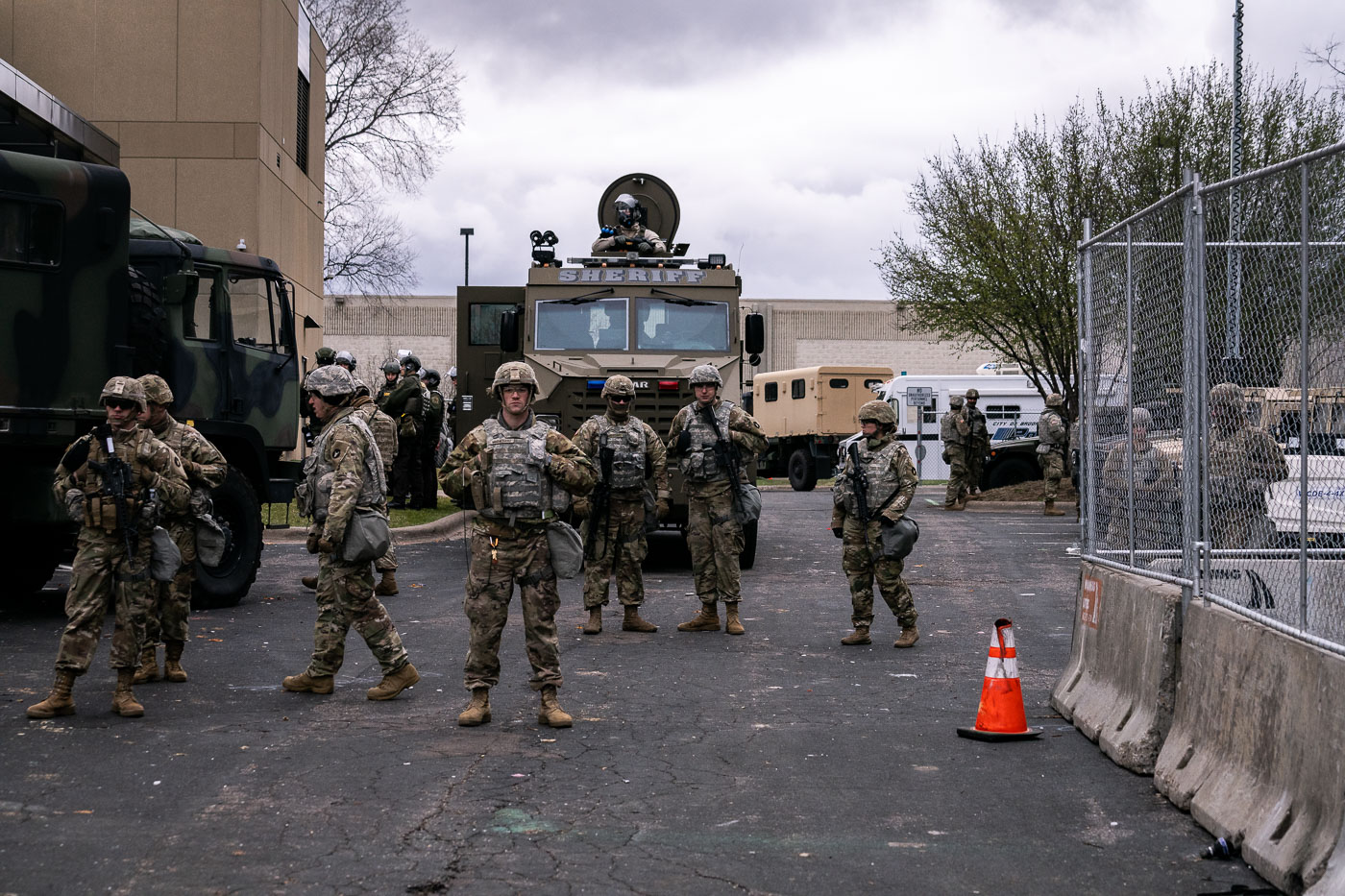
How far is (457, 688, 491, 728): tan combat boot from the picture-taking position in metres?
7.32

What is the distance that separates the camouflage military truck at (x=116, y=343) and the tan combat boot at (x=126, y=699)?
3.28 meters

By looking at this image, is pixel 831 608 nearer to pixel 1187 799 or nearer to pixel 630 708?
pixel 630 708

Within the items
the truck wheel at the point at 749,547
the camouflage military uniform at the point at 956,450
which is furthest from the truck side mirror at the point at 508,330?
the camouflage military uniform at the point at 956,450

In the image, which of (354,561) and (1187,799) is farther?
(354,561)

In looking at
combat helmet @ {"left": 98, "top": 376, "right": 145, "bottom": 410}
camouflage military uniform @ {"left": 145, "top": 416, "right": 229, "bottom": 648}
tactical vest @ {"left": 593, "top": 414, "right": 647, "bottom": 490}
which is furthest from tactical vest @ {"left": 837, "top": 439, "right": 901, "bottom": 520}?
combat helmet @ {"left": 98, "top": 376, "right": 145, "bottom": 410}

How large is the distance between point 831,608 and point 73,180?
6.69m

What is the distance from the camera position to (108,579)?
7.66m

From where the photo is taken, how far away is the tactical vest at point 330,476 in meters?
8.10

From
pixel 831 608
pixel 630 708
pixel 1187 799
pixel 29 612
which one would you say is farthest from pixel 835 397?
pixel 1187 799

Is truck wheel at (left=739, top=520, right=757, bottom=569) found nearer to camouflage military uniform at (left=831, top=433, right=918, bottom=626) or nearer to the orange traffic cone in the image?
camouflage military uniform at (left=831, top=433, right=918, bottom=626)

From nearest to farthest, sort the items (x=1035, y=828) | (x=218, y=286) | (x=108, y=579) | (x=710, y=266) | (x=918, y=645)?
(x=1035, y=828) < (x=108, y=579) < (x=918, y=645) < (x=218, y=286) < (x=710, y=266)

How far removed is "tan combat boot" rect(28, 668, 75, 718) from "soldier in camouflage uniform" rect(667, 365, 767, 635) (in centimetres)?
463

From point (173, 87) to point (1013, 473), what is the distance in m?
16.2

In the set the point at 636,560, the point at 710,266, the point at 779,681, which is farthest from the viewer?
the point at 710,266
